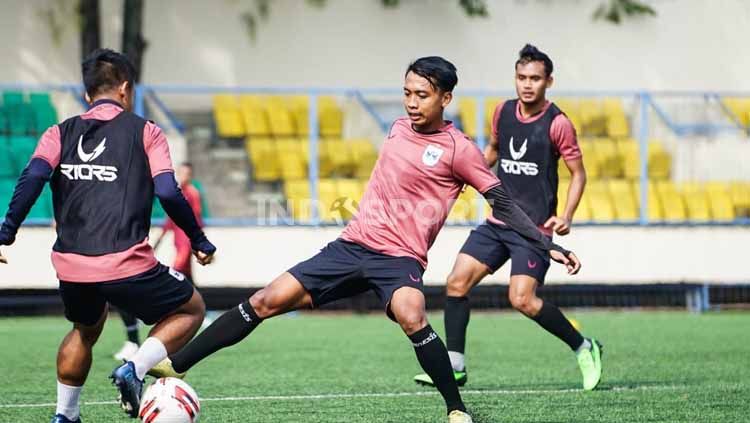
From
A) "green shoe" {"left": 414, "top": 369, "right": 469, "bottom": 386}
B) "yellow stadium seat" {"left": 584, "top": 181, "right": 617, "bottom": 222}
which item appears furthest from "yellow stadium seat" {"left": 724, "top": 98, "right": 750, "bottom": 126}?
"green shoe" {"left": 414, "top": 369, "right": 469, "bottom": 386}

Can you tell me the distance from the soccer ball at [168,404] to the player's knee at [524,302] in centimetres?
329

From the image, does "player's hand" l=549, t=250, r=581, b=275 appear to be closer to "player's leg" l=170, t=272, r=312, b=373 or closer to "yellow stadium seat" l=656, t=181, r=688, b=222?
"player's leg" l=170, t=272, r=312, b=373

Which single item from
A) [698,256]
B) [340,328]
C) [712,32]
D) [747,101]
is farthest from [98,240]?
[712,32]

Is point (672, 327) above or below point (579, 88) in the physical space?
below

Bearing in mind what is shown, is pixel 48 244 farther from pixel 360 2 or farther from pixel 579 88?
pixel 579 88

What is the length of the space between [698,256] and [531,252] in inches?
416

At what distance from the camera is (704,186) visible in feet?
65.4

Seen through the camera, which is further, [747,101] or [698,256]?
[747,101]

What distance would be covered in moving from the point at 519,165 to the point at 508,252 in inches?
23.6

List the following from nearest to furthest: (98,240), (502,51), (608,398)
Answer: (98,240) → (608,398) → (502,51)

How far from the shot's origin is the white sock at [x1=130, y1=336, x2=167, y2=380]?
6531 mm

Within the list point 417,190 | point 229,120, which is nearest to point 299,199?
point 229,120

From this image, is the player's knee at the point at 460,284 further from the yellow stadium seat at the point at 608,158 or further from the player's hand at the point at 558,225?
the yellow stadium seat at the point at 608,158

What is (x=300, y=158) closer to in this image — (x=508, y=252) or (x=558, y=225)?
(x=508, y=252)
